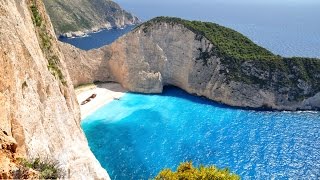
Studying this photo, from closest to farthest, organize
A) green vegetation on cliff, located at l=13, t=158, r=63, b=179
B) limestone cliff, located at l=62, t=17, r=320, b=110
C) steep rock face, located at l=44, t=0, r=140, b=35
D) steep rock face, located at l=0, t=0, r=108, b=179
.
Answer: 1. green vegetation on cliff, located at l=13, t=158, r=63, b=179
2. steep rock face, located at l=0, t=0, r=108, b=179
3. limestone cliff, located at l=62, t=17, r=320, b=110
4. steep rock face, located at l=44, t=0, r=140, b=35

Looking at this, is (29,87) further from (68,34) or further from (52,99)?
(68,34)

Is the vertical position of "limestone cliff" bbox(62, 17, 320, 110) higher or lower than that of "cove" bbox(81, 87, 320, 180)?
higher

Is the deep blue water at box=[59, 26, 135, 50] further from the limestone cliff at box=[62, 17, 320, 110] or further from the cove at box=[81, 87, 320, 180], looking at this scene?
the cove at box=[81, 87, 320, 180]

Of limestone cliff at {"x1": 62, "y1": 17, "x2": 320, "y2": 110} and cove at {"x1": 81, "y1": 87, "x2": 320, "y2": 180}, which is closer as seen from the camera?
cove at {"x1": 81, "y1": 87, "x2": 320, "y2": 180}

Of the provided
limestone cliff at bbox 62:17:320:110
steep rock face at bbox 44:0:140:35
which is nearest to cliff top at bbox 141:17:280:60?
limestone cliff at bbox 62:17:320:110

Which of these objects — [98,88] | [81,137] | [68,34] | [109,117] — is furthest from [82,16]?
[81,137]

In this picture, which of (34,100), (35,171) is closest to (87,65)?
(34,100)

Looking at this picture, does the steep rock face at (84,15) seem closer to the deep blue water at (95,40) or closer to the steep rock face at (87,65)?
the deep blue water at (95,40)

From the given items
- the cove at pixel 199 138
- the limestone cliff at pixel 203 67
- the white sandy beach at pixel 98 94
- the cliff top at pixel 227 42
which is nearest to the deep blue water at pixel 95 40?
the limestone cliff at pixel 203 67
